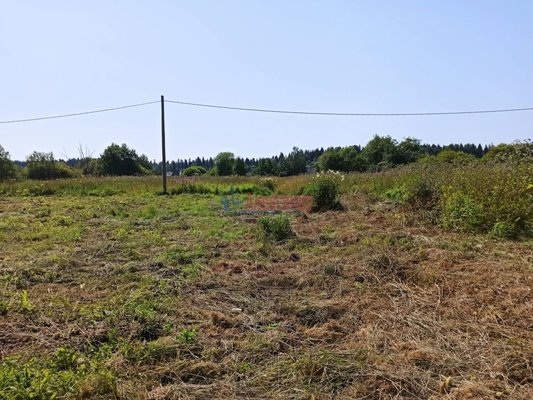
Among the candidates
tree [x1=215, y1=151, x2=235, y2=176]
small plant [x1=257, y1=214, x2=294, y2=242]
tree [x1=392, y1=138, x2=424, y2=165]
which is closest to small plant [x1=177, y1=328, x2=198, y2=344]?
small plant [x1=257, y1=214, x2=294, y2=242]

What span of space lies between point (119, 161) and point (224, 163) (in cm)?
2540

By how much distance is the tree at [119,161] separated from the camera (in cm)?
6122

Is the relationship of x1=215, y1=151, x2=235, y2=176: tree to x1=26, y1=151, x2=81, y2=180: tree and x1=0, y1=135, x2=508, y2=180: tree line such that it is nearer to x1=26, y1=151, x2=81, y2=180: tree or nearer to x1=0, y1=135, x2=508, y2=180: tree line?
x1=0, y1=135, x2=508, y2=180: tree line

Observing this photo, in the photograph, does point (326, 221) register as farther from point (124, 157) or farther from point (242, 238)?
point (124, 157)

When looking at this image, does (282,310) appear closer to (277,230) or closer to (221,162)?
(277,230)

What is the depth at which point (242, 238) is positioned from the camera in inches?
283

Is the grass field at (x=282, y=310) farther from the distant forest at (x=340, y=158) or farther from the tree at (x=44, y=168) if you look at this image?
the distant forest at (x=340, y=158)

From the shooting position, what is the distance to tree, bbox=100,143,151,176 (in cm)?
6122

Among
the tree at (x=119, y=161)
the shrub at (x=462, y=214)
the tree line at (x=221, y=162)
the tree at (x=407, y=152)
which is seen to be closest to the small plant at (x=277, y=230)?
the shrub at (x=462, y=214)

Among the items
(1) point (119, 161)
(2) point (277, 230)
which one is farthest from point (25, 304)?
(1) point (119, 161)

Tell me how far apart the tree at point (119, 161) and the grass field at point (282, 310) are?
5720cm

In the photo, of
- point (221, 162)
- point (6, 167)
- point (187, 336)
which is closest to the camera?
point (187, 336)

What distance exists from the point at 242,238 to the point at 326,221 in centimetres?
254

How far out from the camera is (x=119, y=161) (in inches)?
2447
